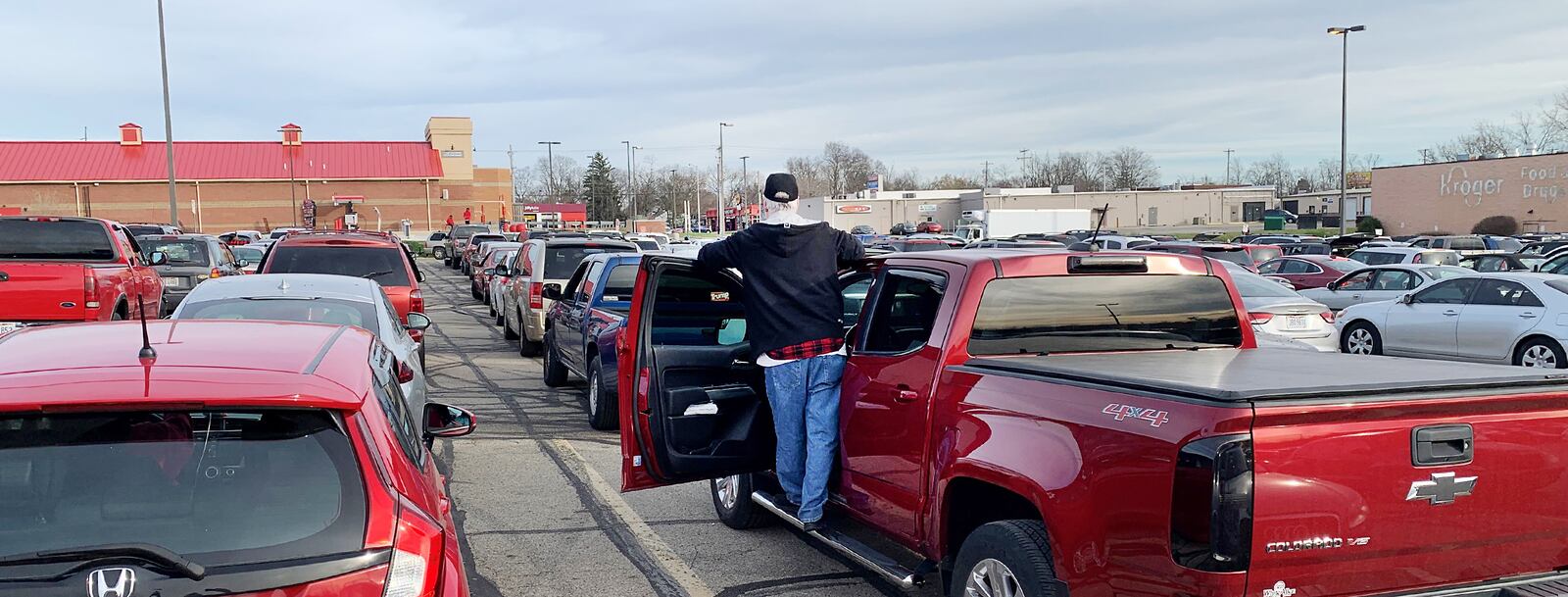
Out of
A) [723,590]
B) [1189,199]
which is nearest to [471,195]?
[1189,199]

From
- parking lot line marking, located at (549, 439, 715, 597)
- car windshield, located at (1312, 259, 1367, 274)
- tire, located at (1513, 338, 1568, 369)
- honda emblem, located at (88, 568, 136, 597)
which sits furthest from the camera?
car windshield, located at (1312, 259, 1367, 274)

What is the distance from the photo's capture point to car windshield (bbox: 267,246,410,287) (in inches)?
504

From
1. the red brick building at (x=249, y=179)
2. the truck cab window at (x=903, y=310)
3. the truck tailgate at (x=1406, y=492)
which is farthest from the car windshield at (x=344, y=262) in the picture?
the red brick building at (x=249, y=179)

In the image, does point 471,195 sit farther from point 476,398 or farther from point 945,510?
point 945,510

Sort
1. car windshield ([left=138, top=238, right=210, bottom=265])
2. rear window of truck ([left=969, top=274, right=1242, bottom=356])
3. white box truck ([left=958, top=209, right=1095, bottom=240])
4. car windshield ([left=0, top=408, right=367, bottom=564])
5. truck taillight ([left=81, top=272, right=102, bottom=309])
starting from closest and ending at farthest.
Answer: car windshield ([left=0, top=408, right=367, bottom=564]), rear window of truck ([left=969, top=274, right=1242, bottom=356]), truck taillight ([left=81, top=272, right=102, bottom=309]), car windshield ([left=138, top=238, right=210, bottom=265]), white box truck ([left=958, top=209, right=1095, bottom=240])

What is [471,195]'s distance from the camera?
85562 millimetres

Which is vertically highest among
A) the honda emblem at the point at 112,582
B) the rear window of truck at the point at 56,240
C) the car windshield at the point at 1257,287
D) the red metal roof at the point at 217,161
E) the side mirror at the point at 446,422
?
the red metal roof at the point at 217,161

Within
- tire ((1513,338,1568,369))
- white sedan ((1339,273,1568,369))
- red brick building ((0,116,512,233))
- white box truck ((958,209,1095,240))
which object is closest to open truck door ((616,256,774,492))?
tire ((1513,338,1568,369))

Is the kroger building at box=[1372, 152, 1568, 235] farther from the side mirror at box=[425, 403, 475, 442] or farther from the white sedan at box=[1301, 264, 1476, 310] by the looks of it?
the side mirror at box=[425, 403, 475, 442]

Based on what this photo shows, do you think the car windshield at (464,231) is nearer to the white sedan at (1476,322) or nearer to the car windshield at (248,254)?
the car windshield at (248,254)

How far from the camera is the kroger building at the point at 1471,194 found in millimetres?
56500

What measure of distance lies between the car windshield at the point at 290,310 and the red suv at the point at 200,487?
18.5ft

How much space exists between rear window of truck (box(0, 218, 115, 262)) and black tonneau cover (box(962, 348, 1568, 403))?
11875mm

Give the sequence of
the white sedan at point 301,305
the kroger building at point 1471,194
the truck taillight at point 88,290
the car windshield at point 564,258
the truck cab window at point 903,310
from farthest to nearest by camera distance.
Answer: the kroger building at point 1471,194, the car windshield at point 564,258, the truck taillight at point 88,290, the white sedan at point 301,305, the truck cab window at point 903,310
